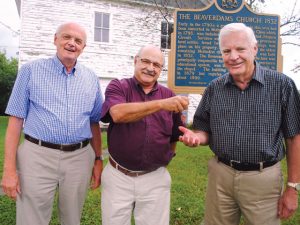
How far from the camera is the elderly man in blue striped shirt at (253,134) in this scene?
2.83m

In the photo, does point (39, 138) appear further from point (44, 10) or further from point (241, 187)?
point (44, 10)

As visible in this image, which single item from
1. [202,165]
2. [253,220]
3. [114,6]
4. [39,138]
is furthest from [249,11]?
[114,6]

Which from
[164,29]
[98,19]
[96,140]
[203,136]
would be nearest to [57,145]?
[96,140]

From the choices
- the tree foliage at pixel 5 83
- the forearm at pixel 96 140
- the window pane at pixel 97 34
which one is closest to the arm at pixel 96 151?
the forearm at pixel 96 140

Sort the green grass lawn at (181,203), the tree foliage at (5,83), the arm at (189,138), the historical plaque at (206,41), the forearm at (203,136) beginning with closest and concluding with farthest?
the arm at (189,138)
the forearm at (203,136)
the green grass lawn at (181,203)
the historical plaque at (206,41)
the tree foliage at (5,83)

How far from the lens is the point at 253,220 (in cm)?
292

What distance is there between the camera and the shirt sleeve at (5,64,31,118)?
3051mm

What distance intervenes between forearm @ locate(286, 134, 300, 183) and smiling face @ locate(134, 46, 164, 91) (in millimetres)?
1276

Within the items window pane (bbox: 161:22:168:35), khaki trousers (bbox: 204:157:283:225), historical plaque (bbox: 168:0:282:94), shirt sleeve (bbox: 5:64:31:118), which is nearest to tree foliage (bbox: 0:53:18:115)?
window pane (bbox: 161:22:168:35)

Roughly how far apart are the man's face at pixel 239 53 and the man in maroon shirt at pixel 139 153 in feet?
1.91

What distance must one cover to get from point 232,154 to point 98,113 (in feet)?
4.37

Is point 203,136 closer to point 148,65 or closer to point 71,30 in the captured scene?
point 148,65

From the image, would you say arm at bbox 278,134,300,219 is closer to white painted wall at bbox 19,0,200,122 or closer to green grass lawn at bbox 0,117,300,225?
green grass lawn at bbox 0,117,300,225

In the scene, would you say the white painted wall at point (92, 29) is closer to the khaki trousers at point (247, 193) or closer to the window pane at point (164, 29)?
the window pane at point (164, 29)
